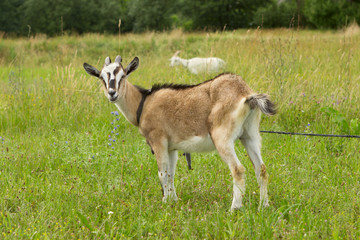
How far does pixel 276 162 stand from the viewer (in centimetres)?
520

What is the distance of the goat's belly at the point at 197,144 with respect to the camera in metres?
3.91

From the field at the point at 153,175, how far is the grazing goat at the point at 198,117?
388mm

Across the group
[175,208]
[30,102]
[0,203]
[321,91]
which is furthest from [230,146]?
→ [30,102]

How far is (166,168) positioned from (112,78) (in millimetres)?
1098

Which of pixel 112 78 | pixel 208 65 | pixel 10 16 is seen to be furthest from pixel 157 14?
pixel 112 78

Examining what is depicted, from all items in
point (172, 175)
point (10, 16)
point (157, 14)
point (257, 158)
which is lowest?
point (172, 175)

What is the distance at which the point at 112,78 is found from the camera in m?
4.13

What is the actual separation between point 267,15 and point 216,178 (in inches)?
1493

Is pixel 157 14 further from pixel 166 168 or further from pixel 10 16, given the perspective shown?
pixel 166 168

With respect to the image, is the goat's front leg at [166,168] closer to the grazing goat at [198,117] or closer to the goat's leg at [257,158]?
the grazing goat at [198,117]

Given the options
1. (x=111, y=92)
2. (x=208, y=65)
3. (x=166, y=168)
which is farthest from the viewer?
(x=208, y=65)

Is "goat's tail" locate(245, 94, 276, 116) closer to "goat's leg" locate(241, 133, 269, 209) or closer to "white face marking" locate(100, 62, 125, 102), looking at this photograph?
"goat's leg" locate(241, 133, 269, 209)

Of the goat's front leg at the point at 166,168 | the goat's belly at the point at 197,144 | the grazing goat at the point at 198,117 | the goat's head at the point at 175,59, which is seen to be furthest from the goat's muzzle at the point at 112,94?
the goat's head at the point at 175,59

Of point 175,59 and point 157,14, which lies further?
point 157,14
